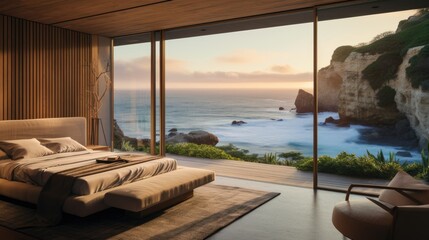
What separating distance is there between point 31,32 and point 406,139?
6831 mm

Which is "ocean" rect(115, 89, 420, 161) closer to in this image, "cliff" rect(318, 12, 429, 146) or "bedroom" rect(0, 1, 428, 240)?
"cliff" rect(318, 12, 429, 146)

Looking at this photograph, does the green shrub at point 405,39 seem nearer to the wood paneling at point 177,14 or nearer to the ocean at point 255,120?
the ocean at point 255,120

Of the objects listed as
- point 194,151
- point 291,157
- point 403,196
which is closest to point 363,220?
point 403,196

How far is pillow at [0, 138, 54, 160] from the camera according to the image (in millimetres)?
4414

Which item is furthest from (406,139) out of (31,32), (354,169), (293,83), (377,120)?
(31,32)

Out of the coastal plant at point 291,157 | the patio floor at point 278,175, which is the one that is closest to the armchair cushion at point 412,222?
the patio floor at point 278,175

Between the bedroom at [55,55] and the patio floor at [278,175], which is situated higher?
the bedroom at [55,55]

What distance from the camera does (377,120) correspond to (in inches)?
268

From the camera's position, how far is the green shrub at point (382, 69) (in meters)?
6.56

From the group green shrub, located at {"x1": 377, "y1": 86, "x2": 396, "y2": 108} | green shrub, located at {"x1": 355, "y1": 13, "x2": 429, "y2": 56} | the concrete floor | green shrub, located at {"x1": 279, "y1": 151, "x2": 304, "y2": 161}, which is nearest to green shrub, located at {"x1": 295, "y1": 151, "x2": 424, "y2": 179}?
green shrub, located at {"x1": 377, "y1": 86, "x2": 396, "y2": 108}

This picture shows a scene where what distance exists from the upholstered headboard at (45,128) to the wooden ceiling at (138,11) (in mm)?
1596

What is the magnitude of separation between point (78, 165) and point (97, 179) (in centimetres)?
72

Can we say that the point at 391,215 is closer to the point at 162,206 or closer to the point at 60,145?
the point at 162,206

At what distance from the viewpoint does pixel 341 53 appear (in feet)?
25.1
